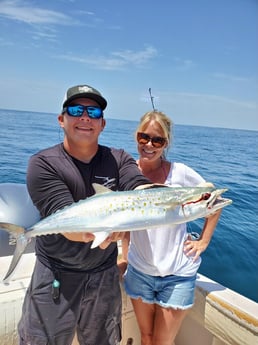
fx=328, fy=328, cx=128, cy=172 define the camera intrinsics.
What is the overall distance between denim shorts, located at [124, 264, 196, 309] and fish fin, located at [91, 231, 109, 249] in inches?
28.0

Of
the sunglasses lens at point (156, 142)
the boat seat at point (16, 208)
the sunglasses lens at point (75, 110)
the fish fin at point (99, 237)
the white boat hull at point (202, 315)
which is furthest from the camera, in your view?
the boat seat at point (16, 208)

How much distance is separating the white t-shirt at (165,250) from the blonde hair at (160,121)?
0.27m

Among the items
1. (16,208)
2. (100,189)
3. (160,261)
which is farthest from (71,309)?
(16,208)

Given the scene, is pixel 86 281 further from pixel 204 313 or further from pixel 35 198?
pixel 204 313

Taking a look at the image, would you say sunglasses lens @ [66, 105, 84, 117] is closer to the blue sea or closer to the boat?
the boat

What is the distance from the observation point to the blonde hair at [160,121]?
227 centimetres

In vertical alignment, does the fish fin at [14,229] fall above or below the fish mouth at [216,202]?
below

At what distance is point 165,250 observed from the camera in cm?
214

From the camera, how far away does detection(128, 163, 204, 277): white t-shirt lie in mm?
2123

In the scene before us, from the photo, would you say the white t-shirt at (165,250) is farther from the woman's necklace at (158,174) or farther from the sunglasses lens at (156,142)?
the sunglasses lens at (156,142)

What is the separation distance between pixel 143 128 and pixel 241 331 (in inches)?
57.9

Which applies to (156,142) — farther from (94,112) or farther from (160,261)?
(160,261)

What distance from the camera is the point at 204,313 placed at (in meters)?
2.35

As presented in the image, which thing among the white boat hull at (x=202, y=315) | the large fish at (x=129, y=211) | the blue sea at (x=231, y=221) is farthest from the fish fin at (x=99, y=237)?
the blue sea at (x=231, y=221)
